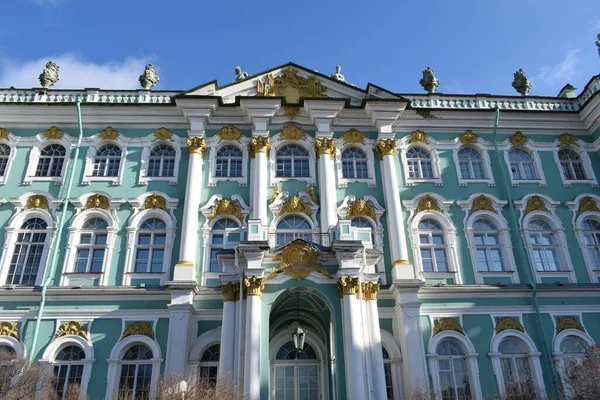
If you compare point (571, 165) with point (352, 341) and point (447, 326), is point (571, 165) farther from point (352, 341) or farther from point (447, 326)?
point (352, 341)

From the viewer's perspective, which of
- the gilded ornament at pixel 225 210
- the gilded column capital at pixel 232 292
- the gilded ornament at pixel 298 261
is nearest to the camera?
the gilded ornament at pixel 298 261

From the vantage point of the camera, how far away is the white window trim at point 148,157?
20.9 metres

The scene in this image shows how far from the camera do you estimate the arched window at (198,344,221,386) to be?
57.2ft

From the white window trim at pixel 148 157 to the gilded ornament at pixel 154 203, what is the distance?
76 centimetres

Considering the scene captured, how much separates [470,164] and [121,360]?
15.1 metres

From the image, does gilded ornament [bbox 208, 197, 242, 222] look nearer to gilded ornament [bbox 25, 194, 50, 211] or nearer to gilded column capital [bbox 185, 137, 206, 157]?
gilded column capital [bbox 185, 137, 206, 157]

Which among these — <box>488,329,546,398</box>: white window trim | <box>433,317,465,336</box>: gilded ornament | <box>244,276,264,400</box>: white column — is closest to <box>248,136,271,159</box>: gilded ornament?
<box>244,276,264,400</box>: white column

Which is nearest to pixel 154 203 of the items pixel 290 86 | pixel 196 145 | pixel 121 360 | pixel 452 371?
pixel 196 145

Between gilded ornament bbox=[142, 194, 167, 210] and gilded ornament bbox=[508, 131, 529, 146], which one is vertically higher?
gilded ornament bbox=[508, 131, 529, 146]

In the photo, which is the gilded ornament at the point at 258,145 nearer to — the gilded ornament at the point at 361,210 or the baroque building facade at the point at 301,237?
the baroque building facade at the point at 301,237

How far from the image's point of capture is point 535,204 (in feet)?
69.5

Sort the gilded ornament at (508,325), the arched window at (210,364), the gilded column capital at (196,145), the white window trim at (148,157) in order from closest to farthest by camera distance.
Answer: the arched window at (210,364)
the gilded ornament at (508,325)
the white window trim at (148,157)
the gilded column capital at (196,145)

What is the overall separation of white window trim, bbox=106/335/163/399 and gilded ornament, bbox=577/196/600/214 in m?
16.7

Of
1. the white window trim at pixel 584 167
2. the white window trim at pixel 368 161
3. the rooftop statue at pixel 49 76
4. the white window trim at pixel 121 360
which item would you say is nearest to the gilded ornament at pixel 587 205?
the white window trim at pixel 584 167
